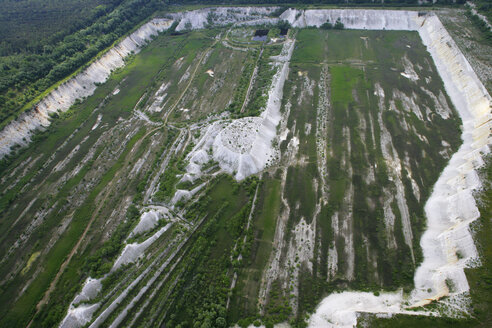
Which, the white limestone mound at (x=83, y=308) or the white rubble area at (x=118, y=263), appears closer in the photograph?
the white limestone mound at (x=83, y=308)

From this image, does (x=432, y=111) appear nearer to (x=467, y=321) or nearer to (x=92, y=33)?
(x=467, y=321)

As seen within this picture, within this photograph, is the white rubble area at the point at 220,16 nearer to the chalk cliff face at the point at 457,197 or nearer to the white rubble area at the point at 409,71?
the white rubble area at the point at 409,71

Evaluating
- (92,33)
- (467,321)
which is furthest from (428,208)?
(92,33)

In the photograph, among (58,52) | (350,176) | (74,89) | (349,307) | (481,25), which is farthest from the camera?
(58,52)

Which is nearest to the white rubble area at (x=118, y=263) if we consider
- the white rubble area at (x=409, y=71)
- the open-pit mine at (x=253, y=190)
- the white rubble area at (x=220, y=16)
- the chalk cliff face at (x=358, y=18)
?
the open-pit mine at (x=253, y=190)

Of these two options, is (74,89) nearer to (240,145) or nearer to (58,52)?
(58,52)

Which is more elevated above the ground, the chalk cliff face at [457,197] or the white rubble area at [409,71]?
the white rubble area at [409,71]

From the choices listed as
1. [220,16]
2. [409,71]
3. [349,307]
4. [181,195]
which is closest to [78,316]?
[181,195]
